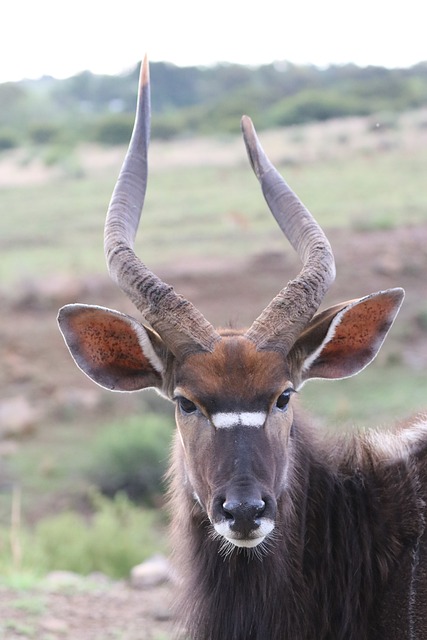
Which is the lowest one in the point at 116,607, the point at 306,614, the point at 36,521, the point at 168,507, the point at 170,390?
the point at 36,521

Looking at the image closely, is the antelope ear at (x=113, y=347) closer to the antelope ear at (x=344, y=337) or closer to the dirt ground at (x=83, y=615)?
the antelope ear at (x=344, y=337)

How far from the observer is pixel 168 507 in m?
6.22

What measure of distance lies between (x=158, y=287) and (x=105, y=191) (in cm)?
3617

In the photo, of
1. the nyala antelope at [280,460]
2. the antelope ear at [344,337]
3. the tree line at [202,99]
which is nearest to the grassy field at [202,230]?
the antelope ear at [344,337]

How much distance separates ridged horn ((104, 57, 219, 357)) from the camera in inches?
216

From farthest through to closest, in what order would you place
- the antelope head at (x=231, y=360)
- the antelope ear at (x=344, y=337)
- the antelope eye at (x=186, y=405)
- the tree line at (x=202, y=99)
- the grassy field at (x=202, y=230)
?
the tree line at (x=202, y=99) → the grassy field at (x=202, y=230) → the antelope ear at (x=344, y=337) → the antelope eye at (x=186, y=405) → the antelope head at (x=231, y=360)

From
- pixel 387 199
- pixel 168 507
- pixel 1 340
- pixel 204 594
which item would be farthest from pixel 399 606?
pixel 387 199

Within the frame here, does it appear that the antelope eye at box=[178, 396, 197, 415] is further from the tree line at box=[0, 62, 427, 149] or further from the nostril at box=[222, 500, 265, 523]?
the tree line at box=[0, 62, 427, 149]

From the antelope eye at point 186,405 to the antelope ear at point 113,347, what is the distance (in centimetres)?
28

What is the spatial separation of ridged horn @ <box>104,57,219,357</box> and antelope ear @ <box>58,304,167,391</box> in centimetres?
12

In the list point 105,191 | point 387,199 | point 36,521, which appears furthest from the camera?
point 105,191

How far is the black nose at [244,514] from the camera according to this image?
15.9 ft

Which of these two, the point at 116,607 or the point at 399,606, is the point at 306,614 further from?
the point at 116,607

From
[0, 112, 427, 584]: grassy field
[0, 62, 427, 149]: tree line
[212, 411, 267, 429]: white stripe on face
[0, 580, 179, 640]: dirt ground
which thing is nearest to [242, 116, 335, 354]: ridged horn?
[212, 411, 267, 429]: white stripe on face
